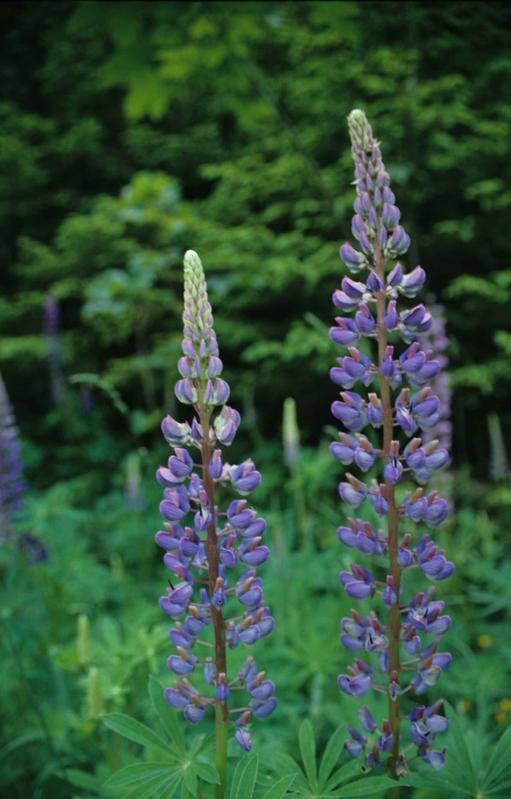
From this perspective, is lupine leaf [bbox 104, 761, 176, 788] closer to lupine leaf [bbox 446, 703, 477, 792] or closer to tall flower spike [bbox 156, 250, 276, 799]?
tall flower spike [bbox 156, 250, 276, 799]

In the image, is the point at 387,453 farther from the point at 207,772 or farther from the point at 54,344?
the point at 54,344

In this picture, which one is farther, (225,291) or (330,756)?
(225,291)

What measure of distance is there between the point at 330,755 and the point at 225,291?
3890 millimetres

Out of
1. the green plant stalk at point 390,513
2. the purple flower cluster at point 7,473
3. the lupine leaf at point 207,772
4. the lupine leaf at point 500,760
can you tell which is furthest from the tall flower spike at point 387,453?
the purple flower cluster at point 7,473

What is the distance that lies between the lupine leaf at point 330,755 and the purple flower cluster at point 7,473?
208 cm

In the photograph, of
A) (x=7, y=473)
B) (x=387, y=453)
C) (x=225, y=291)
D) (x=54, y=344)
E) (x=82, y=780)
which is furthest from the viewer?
(x=54, y=344)

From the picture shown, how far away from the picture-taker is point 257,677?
1.21m

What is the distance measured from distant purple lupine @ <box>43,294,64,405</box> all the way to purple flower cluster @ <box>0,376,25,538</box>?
3.36 metres

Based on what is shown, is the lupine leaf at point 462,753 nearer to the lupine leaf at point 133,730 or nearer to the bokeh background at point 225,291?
the lupine leaf at point 133,730

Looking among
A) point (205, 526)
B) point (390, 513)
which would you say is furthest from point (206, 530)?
point (390, 513)

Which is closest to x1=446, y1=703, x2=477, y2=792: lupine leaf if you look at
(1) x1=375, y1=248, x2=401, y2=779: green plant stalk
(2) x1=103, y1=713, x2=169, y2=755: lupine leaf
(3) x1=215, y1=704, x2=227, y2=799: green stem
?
(1) x1=375, y1=248, x2=401, y2=779: green plant stalk

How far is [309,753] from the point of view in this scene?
1.28 metres

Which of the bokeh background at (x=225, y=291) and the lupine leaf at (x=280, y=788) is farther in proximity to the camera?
the bokeh background at (x=225, y=291)

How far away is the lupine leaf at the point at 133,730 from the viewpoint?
124 cm
